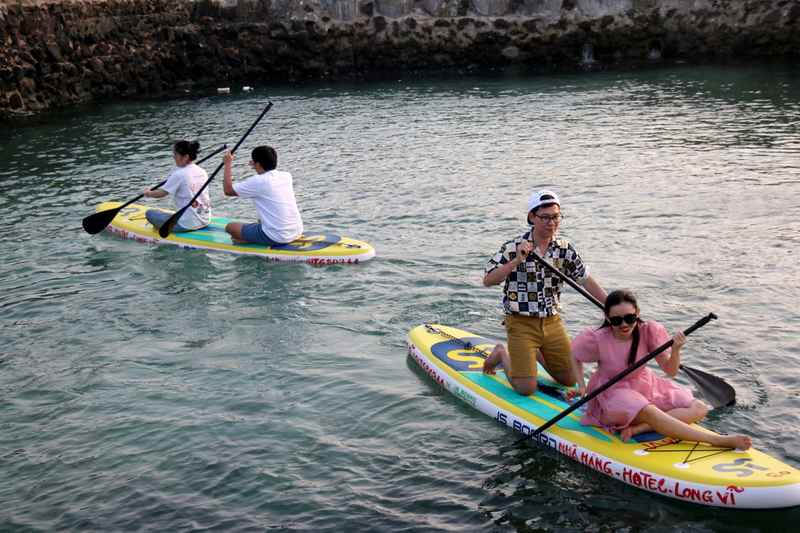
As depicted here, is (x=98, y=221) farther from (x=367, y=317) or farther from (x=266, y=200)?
(x=367, y=317)

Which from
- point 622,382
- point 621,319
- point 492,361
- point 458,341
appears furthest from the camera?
point 458,341

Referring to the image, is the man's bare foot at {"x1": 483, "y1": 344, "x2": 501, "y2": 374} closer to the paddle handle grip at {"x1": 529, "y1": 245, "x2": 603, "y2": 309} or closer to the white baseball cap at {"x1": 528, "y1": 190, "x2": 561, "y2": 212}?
the paddle handle grip at {"x1": 529, "y1": 245, "x2": 603, "y2": 309}

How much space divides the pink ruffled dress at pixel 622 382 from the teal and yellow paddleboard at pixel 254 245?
580 centimetres

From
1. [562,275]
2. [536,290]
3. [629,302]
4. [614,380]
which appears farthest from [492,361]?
[629,302]

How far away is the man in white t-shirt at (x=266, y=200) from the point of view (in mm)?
11938

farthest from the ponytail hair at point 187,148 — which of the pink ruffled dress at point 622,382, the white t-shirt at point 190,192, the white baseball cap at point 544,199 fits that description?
the pink ruffled dress at point 622,382

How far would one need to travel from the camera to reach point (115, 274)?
40.8 feet

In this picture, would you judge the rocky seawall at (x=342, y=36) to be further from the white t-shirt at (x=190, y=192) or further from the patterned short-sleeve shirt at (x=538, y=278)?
the patterned short-sleeve shirt at (x=538, y=278)

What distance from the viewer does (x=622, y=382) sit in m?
6.62

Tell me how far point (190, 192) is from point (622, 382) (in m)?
8.75

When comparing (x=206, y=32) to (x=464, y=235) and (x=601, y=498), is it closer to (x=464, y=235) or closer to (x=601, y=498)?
(x=464, y=235)

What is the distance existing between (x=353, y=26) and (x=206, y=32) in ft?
18.0

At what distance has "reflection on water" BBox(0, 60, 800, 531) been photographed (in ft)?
22.0

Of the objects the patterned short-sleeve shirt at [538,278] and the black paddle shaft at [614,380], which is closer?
the black paddle shaft at [614,380]
